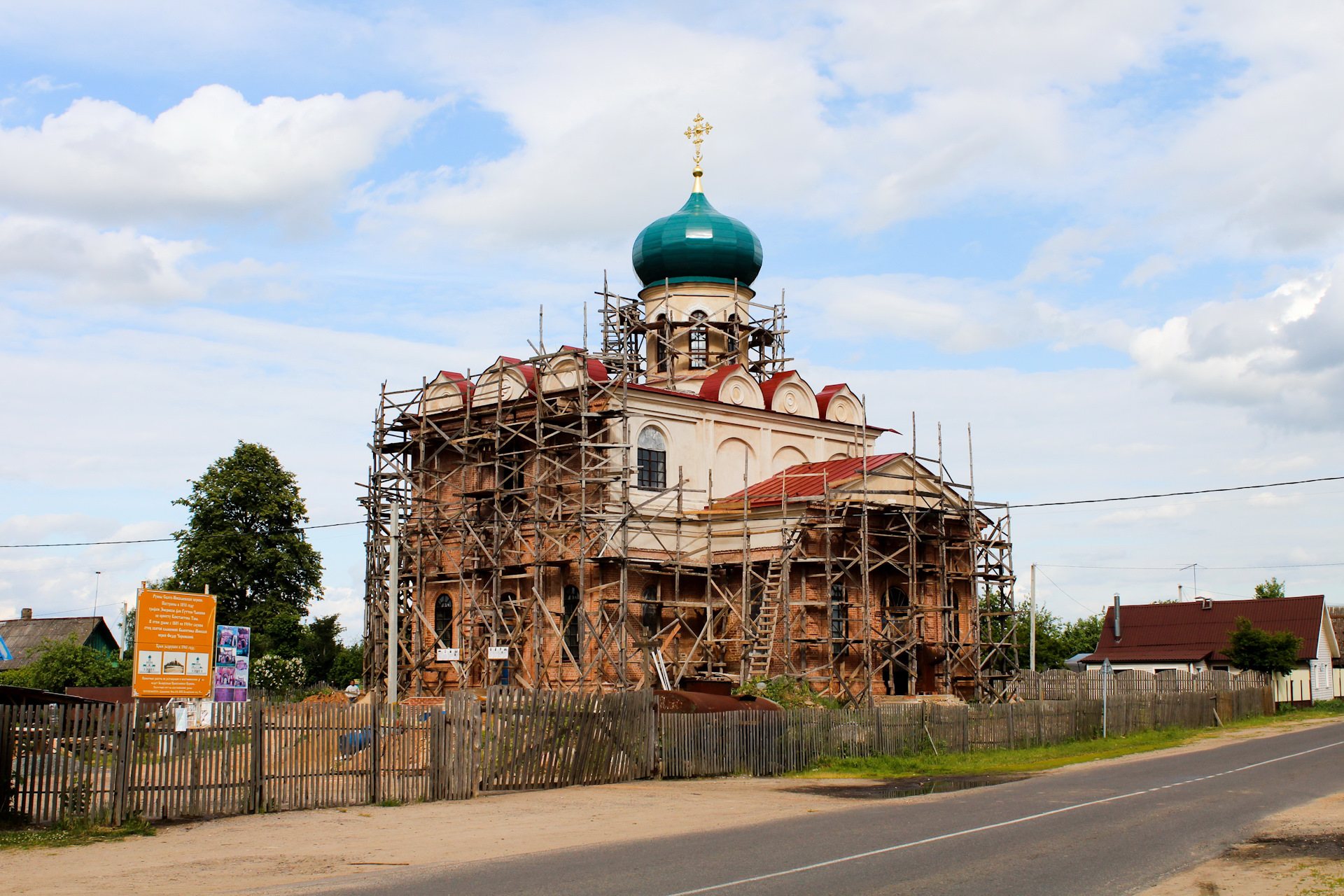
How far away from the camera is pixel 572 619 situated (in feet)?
122

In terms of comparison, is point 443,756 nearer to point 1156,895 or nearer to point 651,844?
point 651,844

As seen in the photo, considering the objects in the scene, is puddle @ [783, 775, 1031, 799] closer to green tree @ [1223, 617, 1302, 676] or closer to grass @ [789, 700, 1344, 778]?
grass @ [789, 700, 1344, 778]

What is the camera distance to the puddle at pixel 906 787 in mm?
21453

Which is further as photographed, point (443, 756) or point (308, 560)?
point (308, 560)

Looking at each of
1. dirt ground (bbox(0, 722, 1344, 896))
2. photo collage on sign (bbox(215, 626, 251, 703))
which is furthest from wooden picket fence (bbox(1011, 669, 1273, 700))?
photo collage on sign (bbox(215, 626, 251, 703))

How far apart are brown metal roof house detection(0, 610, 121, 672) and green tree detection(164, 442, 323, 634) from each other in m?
14.2

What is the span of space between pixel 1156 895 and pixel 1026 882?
1.13 meters

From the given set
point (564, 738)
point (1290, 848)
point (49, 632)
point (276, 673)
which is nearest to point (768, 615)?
point (564, 738)

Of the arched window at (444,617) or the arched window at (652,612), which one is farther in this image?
the arched window at (444,617)

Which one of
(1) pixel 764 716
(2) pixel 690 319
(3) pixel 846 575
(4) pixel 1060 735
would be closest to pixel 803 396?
(2) pixel 690 319

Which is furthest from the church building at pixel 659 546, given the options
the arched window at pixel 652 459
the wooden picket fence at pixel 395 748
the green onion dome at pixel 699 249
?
the wooden picket fence at pixel 395 748

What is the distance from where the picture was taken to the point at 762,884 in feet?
39.1

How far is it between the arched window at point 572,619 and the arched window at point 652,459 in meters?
3.65

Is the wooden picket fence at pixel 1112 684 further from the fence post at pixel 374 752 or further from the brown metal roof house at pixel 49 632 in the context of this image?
the brown metal roof house at pixel 49 632
